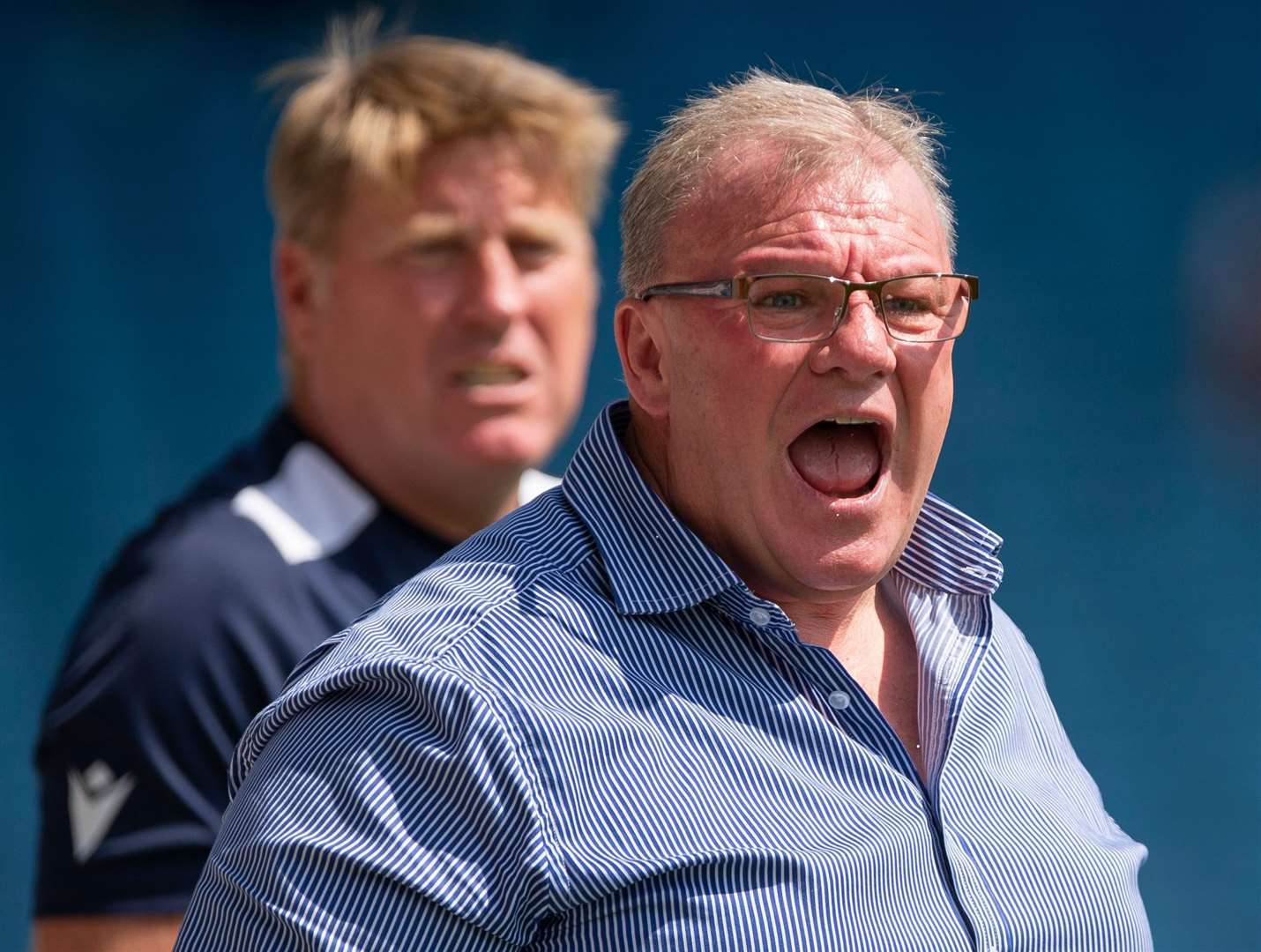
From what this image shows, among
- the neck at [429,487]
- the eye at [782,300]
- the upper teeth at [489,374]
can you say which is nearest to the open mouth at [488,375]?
the upper teeth at [489,374]

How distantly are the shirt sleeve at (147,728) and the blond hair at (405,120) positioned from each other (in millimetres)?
786

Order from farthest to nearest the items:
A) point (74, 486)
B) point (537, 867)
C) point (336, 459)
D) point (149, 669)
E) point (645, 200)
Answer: point (74, 486) → point (336, 459) → point (149, 669) → point (645, 200) → point (537, 867)

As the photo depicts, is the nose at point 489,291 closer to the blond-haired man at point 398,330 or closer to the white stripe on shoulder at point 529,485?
the blond-haired man at point 398,330

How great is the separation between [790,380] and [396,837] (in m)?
0.61

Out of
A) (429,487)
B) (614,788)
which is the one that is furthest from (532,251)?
(614,788)

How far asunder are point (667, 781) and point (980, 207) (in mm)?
2646

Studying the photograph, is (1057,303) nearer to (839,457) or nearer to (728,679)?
(839,457)

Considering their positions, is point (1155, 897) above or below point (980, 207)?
below

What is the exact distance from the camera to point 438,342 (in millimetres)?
2795

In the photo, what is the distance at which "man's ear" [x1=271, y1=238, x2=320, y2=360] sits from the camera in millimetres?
2887

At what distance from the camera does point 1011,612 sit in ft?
12.6

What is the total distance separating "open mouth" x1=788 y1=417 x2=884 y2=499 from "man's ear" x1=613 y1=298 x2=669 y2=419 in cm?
16

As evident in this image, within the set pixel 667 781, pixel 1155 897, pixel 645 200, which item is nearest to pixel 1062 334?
pixel 1155 897

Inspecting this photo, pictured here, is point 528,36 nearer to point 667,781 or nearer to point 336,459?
point 336,459
